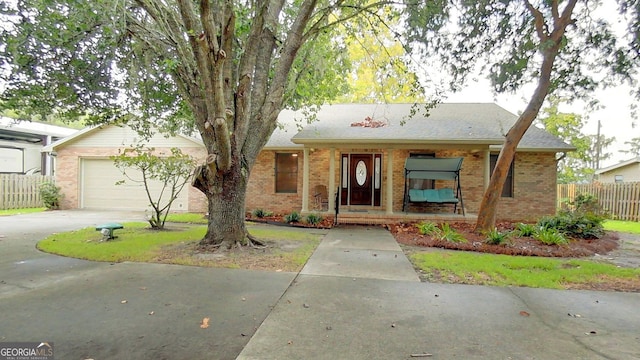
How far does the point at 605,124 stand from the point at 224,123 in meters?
50.7

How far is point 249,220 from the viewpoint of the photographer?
35.7 feet

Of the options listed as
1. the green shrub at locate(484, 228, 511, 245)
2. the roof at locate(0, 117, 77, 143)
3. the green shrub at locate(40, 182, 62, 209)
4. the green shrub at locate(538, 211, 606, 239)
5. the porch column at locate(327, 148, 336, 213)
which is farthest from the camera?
the roof at locate(0, 117, 77, 143)

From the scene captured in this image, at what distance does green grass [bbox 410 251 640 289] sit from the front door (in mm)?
5815

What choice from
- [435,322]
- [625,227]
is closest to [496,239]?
[435,322]

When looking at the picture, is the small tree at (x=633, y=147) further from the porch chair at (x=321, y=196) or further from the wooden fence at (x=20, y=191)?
the wooden fence at (x=20, y=191)

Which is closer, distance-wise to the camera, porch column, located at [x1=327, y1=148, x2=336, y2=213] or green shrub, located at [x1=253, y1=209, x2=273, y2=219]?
porch column, located at [x1=327, y1=148, x2=336, y2=213]

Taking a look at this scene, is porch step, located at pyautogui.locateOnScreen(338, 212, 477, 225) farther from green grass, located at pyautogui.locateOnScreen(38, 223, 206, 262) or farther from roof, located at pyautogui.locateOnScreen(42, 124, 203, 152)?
roof, located at pyautogui.locateOnScreen(42, 124, 203, 152)

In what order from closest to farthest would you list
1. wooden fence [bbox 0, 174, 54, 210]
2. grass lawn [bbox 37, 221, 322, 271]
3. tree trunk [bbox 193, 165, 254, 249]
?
grass lawn [bbox 37, 221, 322, 271] < tree trunk [bbox 193, 165, 254, 249] < wooden fence [bbox 0, 174, 54, 210]

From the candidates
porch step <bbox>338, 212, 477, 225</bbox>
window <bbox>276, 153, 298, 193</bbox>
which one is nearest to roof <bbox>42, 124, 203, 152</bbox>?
window <bbox>276, 153, 298, 193</bbox>

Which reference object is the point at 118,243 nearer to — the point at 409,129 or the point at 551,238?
the point at 409,129

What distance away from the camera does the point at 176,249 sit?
6242 mm

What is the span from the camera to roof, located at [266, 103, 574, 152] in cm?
1009

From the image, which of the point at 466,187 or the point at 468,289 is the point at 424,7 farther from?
the point at 466,187

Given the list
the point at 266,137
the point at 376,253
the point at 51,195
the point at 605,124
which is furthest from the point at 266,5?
the point at 605,124
